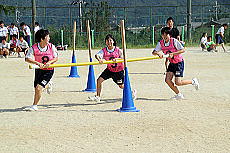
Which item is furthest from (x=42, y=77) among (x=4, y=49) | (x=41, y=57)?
(x=4, y=49)

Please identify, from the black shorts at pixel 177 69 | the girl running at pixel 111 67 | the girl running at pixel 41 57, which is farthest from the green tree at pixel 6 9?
the girl running at pixel 41 57

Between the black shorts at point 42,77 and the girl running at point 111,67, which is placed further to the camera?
Answer: the girl running at point 111,67

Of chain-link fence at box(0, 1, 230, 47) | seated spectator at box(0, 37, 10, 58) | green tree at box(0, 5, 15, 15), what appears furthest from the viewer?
chain-link fence at box(0, 1, 230, 47)

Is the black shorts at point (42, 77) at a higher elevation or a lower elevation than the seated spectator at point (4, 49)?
lower

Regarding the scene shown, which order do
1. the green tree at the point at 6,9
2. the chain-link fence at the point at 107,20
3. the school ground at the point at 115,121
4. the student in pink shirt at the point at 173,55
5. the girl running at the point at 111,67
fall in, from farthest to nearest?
1. the chain-link fence at the point at 107,20
2. the green tree at the point at 6,9
3. the student in pink shirt at the point at 173,55
4. the girl running at the point at 111,67
5. the school ground at the point at 115,121

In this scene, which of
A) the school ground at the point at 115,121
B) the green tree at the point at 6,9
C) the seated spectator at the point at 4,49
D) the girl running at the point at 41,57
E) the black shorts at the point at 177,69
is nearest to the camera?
the school ground at the point at 115,121

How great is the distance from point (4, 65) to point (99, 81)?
9.32 m

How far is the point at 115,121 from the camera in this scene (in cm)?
712

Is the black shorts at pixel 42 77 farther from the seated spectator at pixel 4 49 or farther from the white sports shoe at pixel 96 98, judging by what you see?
the seated spectator at pixel 4 49

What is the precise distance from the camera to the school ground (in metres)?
5.75

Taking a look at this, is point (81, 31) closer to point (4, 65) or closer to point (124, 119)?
point (4, 65)

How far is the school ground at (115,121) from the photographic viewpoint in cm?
575

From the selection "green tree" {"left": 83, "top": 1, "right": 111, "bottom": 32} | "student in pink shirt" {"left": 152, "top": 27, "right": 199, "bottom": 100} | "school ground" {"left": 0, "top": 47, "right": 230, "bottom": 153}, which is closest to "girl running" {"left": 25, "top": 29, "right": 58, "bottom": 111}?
"school ground" {"left": 0, "top": 47, "right": 230, "bottom": 153}

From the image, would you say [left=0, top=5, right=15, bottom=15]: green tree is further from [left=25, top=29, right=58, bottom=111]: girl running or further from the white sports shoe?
[left=25, top=29, right=58, bottom=111]: girl running
